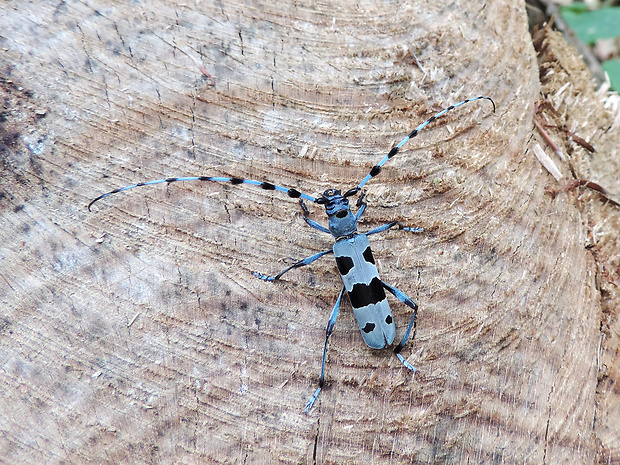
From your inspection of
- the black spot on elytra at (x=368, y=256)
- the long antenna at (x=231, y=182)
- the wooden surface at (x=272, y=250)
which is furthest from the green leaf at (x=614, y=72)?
the long antenna at (x=231, y=182)

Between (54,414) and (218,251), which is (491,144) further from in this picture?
(54,414)

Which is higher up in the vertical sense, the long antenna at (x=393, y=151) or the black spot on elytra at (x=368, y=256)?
the long antenna at (x=393, y=151)

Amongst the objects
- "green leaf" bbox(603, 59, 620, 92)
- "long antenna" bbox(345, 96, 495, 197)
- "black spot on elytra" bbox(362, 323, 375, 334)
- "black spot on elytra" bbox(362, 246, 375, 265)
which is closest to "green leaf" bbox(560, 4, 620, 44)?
"green leaf" bbox(603, 59, 620, 92)

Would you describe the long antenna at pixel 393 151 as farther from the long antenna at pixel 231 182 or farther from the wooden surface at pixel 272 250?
the long antenna at pixel 231 182

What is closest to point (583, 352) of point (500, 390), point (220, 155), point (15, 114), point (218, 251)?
point (500, 390)

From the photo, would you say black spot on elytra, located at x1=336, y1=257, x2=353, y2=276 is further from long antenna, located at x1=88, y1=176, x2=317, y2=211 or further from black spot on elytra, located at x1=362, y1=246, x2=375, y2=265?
long antenna, located at x1=88, y1=176, x2=317, y2=211

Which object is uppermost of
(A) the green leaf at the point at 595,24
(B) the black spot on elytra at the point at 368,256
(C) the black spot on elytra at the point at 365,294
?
(A) the green leaf at the point at 595,24
